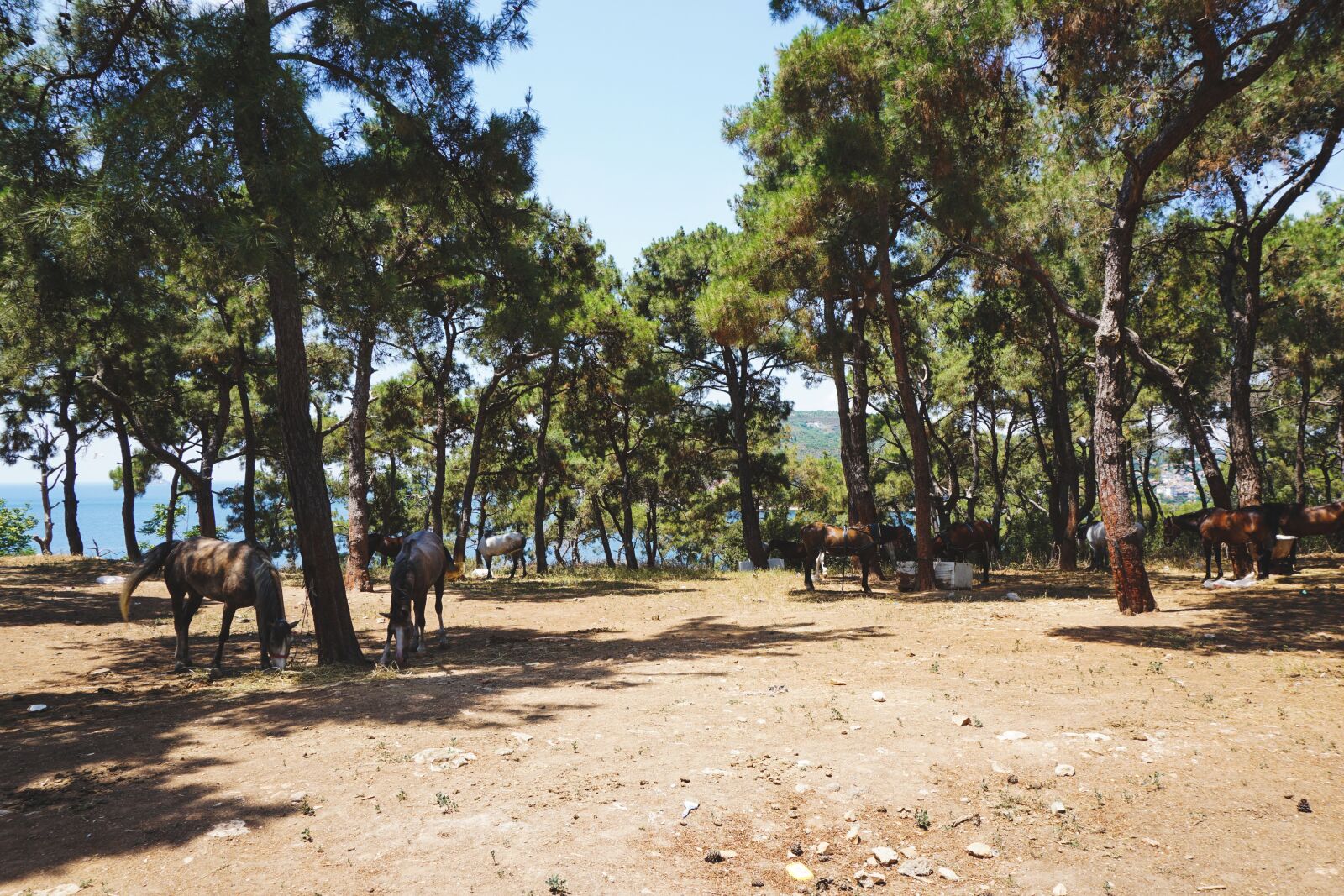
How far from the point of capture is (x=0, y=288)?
9703 mm

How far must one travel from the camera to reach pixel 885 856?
399 centimetres

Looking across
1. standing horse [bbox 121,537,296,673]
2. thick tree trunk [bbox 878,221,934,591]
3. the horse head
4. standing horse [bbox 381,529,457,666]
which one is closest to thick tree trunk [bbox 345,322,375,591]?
standing horse [bbox 381,529,457,666]

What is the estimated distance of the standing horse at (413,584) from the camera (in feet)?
32.7

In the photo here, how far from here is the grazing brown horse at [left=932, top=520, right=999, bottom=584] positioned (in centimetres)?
1866

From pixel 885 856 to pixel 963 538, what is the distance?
16.5 m

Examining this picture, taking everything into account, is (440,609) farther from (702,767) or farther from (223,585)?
(702,767)

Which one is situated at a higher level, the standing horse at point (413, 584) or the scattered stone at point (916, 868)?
the standing horse at point (413, 584)

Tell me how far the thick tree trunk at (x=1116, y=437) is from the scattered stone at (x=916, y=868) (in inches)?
374

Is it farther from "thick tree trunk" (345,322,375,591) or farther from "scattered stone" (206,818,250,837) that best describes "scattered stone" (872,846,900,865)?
"thick tree trunk" (345,322,375,591)

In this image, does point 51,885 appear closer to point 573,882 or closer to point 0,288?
point 573,882

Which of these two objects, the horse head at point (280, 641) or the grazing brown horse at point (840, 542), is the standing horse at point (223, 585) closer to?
the horse head at point (280, 641)

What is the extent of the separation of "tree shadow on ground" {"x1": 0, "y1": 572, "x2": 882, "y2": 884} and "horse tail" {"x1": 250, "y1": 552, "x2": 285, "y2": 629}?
0.81 m

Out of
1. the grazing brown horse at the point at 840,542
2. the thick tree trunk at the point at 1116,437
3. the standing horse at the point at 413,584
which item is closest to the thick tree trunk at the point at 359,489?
the standing horse at the point at 413,584

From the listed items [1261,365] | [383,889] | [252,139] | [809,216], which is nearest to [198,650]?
[252,139]
